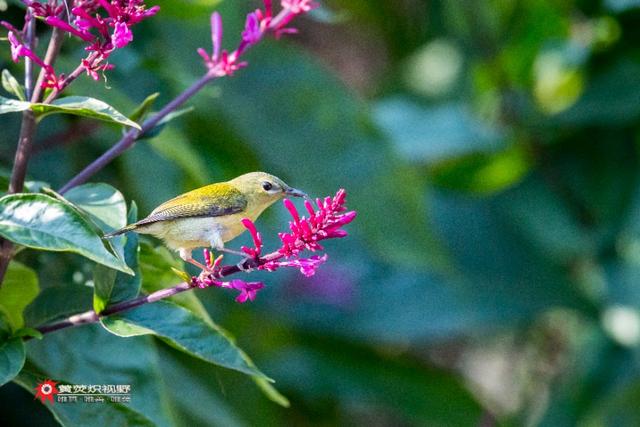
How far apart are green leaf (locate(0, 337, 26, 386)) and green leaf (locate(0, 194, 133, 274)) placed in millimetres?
107

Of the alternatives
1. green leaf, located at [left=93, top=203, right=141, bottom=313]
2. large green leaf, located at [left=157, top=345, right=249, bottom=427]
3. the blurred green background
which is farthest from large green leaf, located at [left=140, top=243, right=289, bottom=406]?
the blurred green background

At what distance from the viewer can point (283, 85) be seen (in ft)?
5.65

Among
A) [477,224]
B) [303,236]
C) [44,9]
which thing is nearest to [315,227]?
[303,236]

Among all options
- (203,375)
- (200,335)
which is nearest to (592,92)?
(203,375)

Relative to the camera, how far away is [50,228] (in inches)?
26.3

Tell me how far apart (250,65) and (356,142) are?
0.30 meters

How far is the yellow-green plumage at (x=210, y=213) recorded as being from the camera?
74cm

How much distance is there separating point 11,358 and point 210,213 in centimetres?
18

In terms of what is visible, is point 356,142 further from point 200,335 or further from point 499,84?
point 499,84

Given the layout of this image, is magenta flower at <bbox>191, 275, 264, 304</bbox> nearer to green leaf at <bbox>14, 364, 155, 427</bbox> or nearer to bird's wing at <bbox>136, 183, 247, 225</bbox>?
bird's wing at <bbox>136, 183, 247, 225</bbox>

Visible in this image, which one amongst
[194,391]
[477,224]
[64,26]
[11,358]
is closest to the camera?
[64,26]

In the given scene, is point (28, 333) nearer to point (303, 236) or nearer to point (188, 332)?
point (188, 332)

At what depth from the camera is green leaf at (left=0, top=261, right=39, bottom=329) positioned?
83 centimetres

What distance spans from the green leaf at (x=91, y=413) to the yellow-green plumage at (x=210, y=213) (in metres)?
0.15
